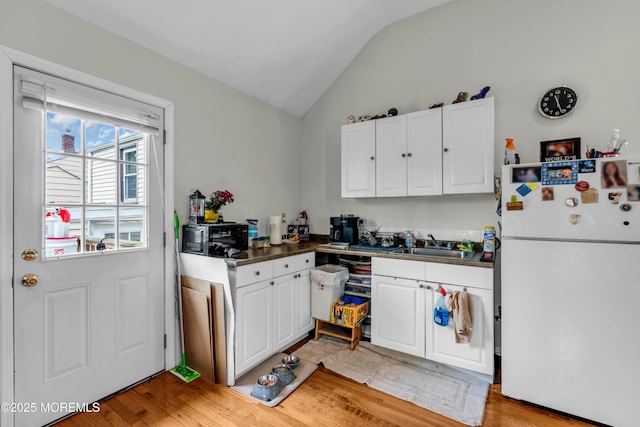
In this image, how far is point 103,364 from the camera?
1.89 meters

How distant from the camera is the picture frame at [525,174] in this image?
1805 millimetres

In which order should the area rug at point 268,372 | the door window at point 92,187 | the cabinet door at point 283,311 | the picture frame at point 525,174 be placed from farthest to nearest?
1. the cabinet door at point 283,311
2. the area rug at point 268,372
3. the picture frame at point 525,174
4. the door window at point 92,187

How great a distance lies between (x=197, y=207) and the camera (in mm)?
2299

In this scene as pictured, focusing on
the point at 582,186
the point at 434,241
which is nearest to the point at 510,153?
the point at 582,186

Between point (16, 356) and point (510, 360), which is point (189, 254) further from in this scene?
point (510, 360)

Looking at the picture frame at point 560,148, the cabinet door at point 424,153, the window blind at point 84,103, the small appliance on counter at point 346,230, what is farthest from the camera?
the small appliance on counter at point 346,230

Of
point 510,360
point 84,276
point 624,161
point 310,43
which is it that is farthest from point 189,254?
point 624,161

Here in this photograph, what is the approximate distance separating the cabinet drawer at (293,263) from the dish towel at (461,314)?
1.24m

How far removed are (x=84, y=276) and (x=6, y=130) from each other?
905 mm

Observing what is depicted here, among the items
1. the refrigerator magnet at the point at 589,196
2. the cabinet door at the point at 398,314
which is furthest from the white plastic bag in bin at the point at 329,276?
the refrigerator magnet at the point at 589,196

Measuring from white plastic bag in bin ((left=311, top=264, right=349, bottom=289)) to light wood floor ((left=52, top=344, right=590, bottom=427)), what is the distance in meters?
0.82

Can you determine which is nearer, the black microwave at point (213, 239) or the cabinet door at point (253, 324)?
the cabinet door at point (253, 324)

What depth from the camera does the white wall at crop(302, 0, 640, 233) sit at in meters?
2.10

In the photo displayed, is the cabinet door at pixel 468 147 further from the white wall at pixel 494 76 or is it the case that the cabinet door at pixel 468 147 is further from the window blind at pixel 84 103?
the window blind at pixel 84 103
